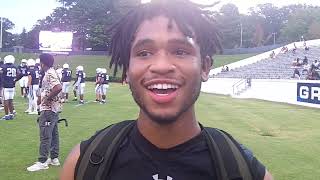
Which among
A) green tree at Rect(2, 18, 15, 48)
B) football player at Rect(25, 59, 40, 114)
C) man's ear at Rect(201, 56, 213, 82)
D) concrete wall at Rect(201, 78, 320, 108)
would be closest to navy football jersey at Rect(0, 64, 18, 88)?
football player at Rect(25, 59, 40, 114)

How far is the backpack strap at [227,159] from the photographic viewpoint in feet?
7.16

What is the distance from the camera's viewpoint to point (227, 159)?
222 centimetres

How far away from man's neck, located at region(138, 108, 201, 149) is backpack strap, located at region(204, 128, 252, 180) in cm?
11

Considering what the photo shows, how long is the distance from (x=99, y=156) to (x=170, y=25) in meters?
0.69

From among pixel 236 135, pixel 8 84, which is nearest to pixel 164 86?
pixel 236 135

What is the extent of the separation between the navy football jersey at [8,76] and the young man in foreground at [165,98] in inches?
538

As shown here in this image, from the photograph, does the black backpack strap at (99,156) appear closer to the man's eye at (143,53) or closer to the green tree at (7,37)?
the man's eye at (143,53)

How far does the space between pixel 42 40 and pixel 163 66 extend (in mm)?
49807

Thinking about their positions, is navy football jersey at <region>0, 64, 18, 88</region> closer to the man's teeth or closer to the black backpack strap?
the black backpack strap

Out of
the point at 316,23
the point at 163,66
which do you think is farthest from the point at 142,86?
the point at 316,23

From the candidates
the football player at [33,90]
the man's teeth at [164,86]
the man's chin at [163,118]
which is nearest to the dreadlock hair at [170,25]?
the man's teeth at [164,86]

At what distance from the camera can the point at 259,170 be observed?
229 centimetres

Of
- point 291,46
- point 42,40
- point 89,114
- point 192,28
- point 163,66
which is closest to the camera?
point 163,66

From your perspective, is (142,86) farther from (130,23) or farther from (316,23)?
(316,23)
